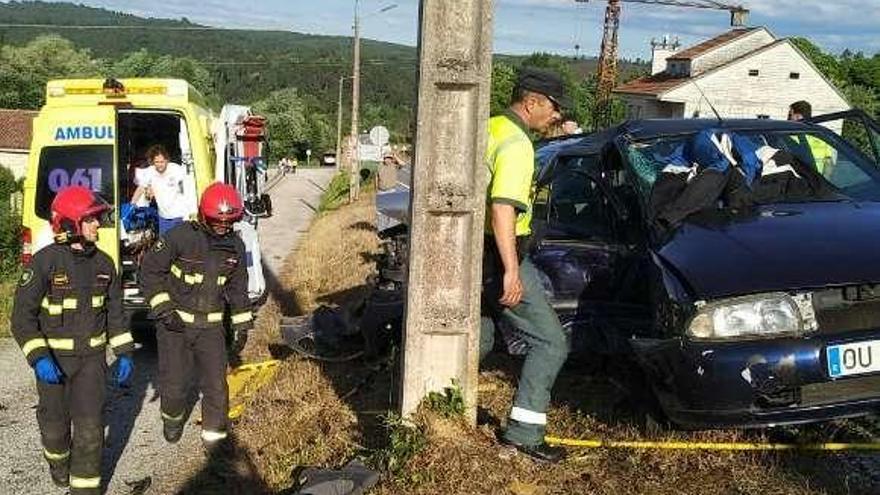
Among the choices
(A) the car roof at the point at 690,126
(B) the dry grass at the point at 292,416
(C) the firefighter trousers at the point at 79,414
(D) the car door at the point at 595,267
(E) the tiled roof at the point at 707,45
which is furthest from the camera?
(E) the tiled roof at the point at 707,45

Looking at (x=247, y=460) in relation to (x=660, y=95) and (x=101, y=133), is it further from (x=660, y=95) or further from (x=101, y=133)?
(x=660, y=95)

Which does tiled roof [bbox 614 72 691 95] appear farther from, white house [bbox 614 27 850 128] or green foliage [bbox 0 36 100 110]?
green foliage [bbox 0 36 100 110]

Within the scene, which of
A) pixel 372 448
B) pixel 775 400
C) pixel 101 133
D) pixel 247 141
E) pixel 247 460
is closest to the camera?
pixel 775 400

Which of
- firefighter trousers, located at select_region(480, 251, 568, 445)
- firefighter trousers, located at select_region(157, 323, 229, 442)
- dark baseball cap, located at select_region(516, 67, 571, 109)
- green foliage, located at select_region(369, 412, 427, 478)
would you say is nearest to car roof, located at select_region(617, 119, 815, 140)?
dark baseball cap, located at select_region(516, 67, 571, 109)

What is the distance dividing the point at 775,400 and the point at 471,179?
164cm

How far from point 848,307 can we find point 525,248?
1.47 metres

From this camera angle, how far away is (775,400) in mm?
3977

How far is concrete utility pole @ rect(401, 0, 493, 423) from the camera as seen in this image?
418 cm

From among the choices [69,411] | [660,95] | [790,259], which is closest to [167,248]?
[69,411]

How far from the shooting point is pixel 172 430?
19.2 ft

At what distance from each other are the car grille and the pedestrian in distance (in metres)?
1.17

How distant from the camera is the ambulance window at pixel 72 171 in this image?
26.7 ft

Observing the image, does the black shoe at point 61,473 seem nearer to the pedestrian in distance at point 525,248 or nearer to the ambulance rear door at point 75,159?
the pedestrian in distance at point 525,248

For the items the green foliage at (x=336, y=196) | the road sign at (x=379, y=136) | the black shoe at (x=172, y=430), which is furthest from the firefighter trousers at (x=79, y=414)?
the green foliage at (x=336, y=196)
